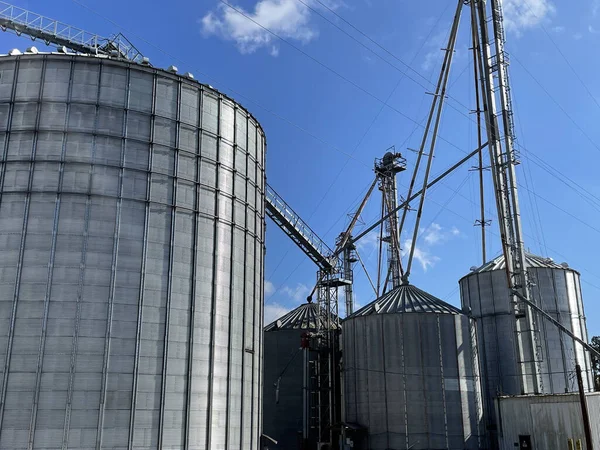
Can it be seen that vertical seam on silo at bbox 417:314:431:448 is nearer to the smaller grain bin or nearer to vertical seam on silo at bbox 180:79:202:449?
the smaller grain bin

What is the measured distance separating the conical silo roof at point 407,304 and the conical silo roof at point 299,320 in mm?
7306

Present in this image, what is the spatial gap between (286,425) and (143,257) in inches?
958

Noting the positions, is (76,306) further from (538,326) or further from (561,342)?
(561,342)

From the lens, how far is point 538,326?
135ft

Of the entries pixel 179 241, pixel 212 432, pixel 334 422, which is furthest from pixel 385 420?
pixel 179 241

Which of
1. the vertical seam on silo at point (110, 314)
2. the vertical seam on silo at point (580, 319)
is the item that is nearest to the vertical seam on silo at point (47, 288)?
the vertical seam on silo at point (110, 314)

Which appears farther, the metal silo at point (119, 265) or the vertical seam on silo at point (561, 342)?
the vertical seam on silo at point (561, 342)

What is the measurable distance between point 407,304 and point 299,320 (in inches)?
491

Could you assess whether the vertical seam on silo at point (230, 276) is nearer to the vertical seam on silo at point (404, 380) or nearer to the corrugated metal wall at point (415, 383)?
the corrugated metal wall at point (415, 383)

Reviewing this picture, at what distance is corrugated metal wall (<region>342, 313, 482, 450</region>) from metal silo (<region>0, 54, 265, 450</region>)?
1040 centimetres

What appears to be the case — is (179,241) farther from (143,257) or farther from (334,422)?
(334,422)

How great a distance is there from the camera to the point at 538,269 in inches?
1746

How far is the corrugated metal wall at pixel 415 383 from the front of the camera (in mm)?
36438

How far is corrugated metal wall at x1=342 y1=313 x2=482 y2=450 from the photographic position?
120ft
